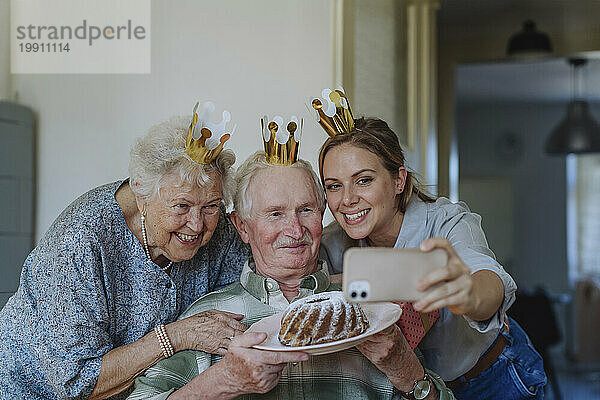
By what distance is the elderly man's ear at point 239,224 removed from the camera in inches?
39.9

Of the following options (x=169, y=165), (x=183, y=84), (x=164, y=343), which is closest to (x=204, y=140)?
(x=169, y=165)

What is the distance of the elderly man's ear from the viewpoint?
39.9 inches

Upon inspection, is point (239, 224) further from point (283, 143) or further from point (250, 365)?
point (250, 365)

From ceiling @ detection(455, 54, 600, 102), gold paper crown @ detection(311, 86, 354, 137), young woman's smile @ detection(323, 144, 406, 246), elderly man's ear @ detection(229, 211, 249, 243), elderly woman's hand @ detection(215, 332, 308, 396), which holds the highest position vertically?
ceiling @ detection(455, 54, 600, 102)

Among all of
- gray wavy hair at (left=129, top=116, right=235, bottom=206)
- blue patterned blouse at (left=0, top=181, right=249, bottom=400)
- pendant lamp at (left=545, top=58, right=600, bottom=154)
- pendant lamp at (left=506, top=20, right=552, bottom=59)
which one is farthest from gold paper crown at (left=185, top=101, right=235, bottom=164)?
pendant lamp at (left=545, top=58, right=600, bottom=154)

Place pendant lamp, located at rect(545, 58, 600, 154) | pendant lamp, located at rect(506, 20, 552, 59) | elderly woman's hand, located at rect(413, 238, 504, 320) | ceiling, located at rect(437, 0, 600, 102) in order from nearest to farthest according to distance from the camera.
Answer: elderly woman's hand, located at rect(413, 238, 504, 320)
ceiling, located at rect(437, 0, 600, 102)
pendant lamp, located at rect(506, 20, 552, 59)
pendant lamp, located at rect(545, 58, 600, 154)

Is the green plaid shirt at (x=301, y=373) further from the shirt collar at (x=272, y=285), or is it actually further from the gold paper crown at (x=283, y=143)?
the gold paper crown at (x=283, y=143)

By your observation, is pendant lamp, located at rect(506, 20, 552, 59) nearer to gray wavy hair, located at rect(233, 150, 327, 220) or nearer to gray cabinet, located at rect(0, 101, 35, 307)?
gray wavy hair, located at rect(233, 150, 327, 220)

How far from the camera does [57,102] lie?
3.66 ft

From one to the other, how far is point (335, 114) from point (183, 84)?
264 millimetres

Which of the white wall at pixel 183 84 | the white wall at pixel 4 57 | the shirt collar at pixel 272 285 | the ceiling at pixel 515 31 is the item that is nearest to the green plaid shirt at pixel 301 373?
the shirt collar at pixel 272 285

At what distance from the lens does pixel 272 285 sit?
0.99 meters

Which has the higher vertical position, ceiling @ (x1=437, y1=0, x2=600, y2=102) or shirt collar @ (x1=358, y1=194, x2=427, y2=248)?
ceiling @ (x1=437, y1=0, x2=600, y2=102)

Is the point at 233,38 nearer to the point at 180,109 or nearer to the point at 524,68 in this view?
→ the point at 180,109
